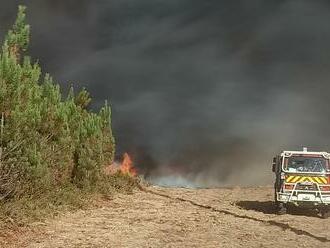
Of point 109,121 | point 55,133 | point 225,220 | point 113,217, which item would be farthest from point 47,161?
point 109,121

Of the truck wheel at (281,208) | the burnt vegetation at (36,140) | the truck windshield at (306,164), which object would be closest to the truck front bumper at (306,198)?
the truck wheel at (281,208)

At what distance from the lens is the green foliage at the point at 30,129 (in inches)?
530

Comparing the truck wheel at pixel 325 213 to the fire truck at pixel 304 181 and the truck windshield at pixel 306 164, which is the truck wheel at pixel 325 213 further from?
the truck windshield at pixel 306 164

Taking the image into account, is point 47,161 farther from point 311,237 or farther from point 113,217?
point 311,237

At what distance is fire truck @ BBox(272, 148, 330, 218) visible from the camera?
1920cm

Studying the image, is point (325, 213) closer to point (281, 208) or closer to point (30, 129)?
point (281, 208)

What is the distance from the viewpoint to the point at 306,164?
19734mm

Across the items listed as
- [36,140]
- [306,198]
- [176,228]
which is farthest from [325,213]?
[36,140]

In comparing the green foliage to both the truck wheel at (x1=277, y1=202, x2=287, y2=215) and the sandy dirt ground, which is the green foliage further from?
the truck wheel at (x1=277, y1=202, x2=287, y2=215)

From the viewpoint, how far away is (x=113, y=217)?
704 inches

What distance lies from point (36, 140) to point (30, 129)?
1.03 metres

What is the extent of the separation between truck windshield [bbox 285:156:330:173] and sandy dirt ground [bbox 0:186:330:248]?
5.95 ft

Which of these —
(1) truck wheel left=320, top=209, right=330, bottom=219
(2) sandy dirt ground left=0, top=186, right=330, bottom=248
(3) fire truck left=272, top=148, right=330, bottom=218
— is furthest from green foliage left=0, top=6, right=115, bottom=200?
(1) truck wheel left=320, top=209, right=330, bottom=219

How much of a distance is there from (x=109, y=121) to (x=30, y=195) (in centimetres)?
1134
